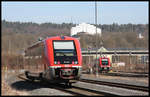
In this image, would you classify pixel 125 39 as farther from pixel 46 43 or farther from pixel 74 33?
pixel 46 43

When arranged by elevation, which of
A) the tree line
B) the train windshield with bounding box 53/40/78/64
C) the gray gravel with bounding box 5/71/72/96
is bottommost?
the gray gravel with bounding box 5/71/72/96

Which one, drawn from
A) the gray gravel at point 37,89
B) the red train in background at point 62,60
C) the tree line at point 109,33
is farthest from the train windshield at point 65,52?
the tree line at point 109,33

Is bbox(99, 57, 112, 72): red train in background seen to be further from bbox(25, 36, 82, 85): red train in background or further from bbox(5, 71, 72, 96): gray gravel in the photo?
bbox(25, 36, 82, 85): red train in background

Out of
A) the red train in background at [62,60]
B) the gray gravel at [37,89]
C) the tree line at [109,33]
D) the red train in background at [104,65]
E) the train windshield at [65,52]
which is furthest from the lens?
the tree line at [109,33]

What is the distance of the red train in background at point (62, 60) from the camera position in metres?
18.9

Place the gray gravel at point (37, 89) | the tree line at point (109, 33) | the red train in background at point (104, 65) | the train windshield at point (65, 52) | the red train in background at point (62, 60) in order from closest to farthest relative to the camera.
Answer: the gray gravel at point (37, 89) < the red train in background at point (62, 60) < the train windshield at point (65, 52) < the red train in background at point (104, 65) < the tree line at point (109, 33)

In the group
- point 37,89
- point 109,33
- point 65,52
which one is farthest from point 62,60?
point 109,33

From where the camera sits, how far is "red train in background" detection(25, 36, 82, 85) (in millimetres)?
18906

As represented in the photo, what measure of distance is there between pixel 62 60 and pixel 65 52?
2.14ft

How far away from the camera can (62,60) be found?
19.2 metres

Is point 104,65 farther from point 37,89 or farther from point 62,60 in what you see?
point 37,89

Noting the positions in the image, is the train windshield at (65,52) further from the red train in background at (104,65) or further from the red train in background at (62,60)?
the red train in background at (104,65)

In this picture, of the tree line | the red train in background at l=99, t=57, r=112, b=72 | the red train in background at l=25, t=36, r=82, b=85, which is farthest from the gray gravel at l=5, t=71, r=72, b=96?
the tree line

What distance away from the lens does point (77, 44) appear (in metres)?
20.0
